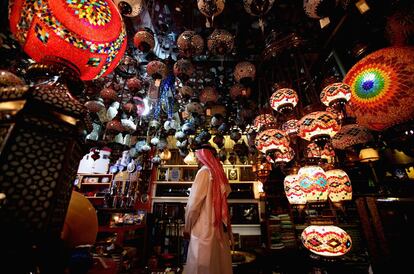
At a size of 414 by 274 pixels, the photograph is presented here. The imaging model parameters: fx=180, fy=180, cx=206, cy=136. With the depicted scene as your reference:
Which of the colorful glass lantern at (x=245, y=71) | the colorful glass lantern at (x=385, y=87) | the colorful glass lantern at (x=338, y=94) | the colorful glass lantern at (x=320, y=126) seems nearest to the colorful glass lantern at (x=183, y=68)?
the colorful glass lantern at (x=245, y=71)

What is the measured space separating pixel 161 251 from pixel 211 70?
596cm

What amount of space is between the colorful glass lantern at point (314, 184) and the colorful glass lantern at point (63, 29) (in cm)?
292

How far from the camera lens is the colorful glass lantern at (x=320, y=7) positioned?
1770 millimetres

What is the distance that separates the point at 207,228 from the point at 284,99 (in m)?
2.14

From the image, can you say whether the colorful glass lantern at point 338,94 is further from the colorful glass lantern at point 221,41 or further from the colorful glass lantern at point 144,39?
the colorful glass lantern at point 144,39

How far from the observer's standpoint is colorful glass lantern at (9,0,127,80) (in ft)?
2.67

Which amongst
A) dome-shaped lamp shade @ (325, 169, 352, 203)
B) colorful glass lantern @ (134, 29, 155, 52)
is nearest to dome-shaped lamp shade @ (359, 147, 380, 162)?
dome-shaped lamp shade @ (325, 169, 352, 203)

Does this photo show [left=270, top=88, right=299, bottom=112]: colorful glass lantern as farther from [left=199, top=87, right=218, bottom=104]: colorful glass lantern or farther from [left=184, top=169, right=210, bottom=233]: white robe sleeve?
[left=184, top=169, right=210, bottom=233]: white robe sleeve

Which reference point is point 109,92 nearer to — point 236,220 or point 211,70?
point 211,70

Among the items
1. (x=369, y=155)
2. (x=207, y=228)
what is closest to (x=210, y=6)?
(x=207, y=228)

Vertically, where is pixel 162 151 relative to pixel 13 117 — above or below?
above

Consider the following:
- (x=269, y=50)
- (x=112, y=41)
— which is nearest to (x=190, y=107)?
(x=269, y=50)

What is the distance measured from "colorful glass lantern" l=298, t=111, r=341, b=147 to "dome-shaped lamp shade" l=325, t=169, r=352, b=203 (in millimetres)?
1066

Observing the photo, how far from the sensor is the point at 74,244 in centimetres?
77
